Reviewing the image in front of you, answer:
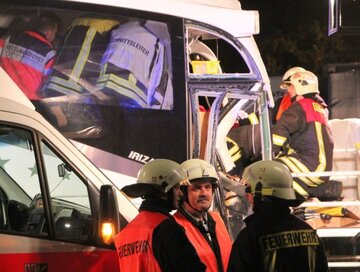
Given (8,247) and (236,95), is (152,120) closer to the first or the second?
(236,95)

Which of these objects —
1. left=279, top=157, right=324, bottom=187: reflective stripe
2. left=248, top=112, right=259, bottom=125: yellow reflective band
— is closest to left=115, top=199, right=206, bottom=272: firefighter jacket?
left=248, top=112, right=259, bottom=125: yellow reflective band

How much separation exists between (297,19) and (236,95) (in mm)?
23029

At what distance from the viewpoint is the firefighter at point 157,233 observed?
190 inches

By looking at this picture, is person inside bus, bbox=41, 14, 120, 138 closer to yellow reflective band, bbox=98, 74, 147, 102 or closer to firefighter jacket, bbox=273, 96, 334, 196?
yellow reflective band, bbox=98, 74, 147, 102

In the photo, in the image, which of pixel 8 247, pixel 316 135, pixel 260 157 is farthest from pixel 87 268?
pixel 316 135

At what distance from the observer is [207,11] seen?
8273mm

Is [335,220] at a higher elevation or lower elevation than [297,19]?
lower

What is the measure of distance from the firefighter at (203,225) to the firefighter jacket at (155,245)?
79 centimetres

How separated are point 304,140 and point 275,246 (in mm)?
5375

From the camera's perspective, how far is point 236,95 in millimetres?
8266

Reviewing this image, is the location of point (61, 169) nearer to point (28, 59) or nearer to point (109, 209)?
point (109, 209)

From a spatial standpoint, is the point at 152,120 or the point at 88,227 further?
the point at 152,120

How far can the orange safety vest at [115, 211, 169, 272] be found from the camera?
4.91 metres

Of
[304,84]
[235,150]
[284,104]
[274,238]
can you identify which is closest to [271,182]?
[274,238]
